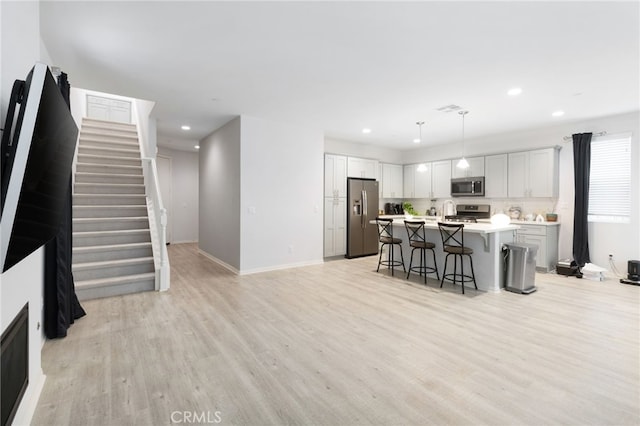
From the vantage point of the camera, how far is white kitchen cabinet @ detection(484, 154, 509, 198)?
653 cm

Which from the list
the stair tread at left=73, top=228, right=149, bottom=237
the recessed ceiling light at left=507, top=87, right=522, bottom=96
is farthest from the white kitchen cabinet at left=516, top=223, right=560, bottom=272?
the stair tread at left=73, top=228, right=149, bottom=237

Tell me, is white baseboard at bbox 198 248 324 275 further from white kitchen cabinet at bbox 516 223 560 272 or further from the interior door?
white kitchen cabinet at bbox 516 223 560 272

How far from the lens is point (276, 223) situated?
5.79 m

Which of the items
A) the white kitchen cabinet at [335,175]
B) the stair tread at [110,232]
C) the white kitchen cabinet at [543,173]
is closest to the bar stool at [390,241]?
the white kitchen cabinet at [335,175]

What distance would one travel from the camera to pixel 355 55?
10.3 ft

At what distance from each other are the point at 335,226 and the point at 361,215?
0.74 metres

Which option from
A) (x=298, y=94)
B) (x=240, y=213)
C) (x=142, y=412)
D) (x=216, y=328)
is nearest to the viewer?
(x=142, y=412)

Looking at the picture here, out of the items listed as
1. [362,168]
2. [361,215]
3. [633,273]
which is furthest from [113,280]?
[633,273]

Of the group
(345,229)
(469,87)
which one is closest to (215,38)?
(469,87)

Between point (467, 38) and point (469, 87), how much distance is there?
1307 millimetres

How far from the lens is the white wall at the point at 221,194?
5.56 m

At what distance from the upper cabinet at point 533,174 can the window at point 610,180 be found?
0.56 meters

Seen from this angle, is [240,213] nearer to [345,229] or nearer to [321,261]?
[321,261]

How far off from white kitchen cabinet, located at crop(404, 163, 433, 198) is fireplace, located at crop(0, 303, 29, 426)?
24.8 feet
